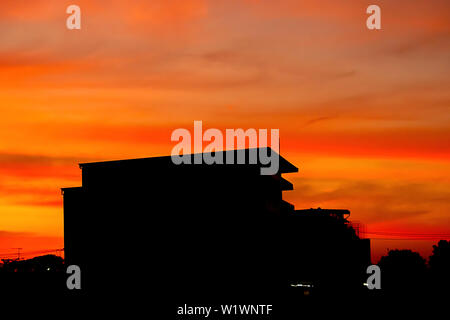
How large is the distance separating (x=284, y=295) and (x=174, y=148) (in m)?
16.7

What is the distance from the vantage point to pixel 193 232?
5431 centimetres

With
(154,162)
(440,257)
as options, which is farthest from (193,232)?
(440,257)

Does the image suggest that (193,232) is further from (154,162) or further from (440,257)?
(440,257)

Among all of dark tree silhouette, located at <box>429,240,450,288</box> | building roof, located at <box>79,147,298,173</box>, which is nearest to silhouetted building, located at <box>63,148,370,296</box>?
building roof, located at <box>79,147,298,173</box>

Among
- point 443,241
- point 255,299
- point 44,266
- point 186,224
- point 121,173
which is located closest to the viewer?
point 255,299

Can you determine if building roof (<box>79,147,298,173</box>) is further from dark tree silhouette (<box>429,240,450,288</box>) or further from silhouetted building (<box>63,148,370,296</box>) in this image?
dark tree silhouette (<box>429,240,450,288</box>)

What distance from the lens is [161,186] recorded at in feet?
187

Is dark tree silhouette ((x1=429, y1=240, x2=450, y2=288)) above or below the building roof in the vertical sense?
below

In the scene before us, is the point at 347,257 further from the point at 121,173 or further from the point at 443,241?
the point at 443,241

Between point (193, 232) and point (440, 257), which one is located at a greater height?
point (193, 232)

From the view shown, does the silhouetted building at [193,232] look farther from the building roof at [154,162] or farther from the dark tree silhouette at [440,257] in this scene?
the dark tree silhouette at [440,257]

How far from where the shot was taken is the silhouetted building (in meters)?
52.4
